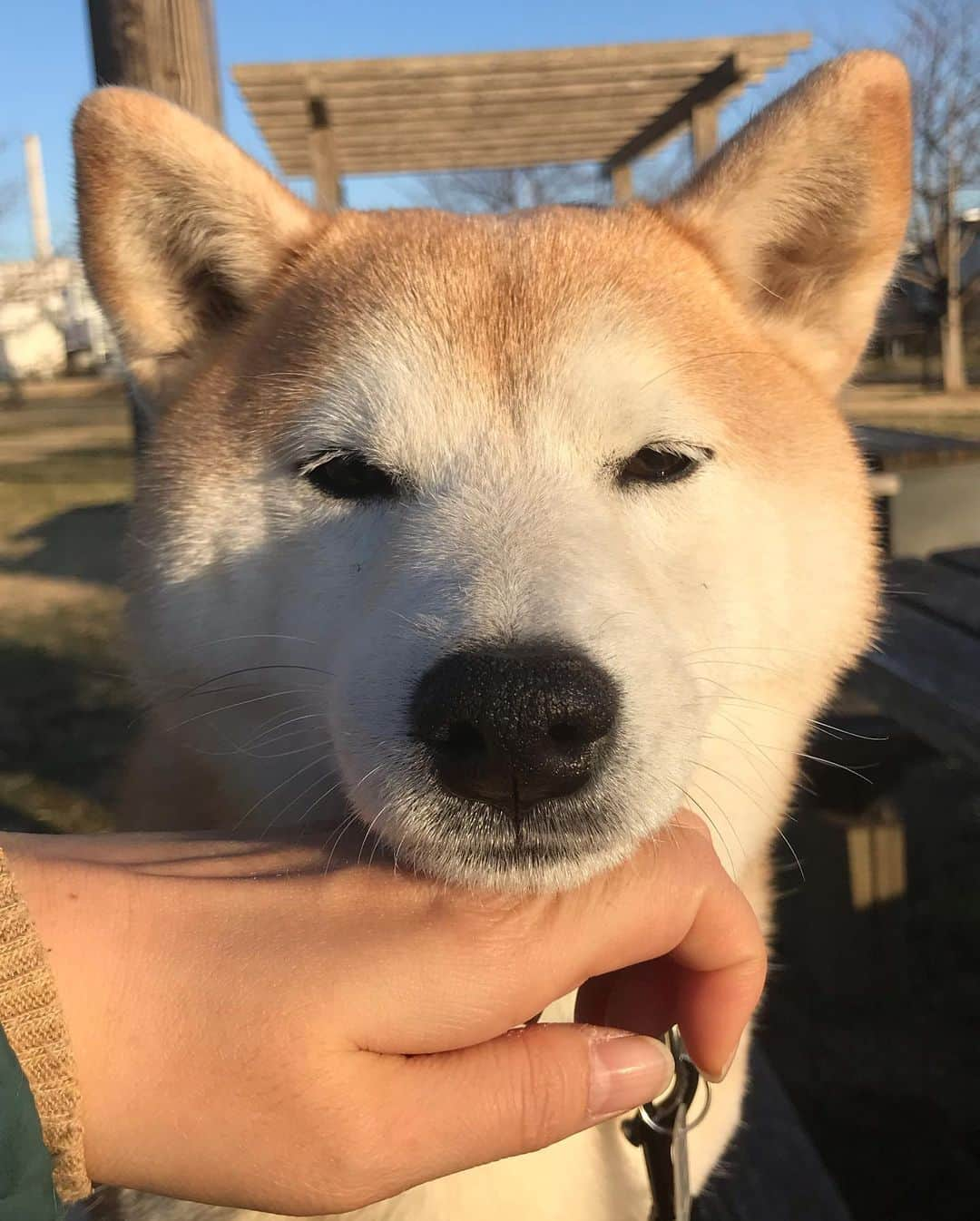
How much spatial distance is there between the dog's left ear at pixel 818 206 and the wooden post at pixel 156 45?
1.80 meters

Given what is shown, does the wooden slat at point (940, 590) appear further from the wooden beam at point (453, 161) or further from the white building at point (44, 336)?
the white building at point (44, 336)

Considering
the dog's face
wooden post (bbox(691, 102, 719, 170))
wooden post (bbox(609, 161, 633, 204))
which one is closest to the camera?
the dog's face

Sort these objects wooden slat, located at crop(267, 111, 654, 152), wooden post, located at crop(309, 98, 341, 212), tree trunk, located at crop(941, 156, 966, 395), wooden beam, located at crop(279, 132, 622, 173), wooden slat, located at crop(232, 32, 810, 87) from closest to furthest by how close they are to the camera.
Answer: wooden slat, located at crop(232, 32, 810, 87)
wooden post, located at crop(309, 98, 341, 212)
wooden slat, located at crop(267, 111, 654, 152)
wooden beam, located at crop(279, 132, 622, 173)
tree trunk, located at crop(941, 156, 966, 395)

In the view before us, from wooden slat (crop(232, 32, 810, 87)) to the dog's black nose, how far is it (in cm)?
524

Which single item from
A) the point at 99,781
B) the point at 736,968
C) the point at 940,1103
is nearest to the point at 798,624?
the point at 736,968

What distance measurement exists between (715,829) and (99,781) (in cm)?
321

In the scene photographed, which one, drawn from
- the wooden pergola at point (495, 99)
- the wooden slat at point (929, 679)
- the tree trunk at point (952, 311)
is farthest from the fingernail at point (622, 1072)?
the tree trunk at point (952, 311)

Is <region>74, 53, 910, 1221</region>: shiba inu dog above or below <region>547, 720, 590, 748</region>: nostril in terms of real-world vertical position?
above

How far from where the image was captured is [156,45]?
2.74 metres

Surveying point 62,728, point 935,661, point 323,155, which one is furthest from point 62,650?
point 935,661

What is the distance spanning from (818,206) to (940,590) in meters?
1.78

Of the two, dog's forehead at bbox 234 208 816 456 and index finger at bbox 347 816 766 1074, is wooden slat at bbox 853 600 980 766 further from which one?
index finger at bbox 347 816 766 1074

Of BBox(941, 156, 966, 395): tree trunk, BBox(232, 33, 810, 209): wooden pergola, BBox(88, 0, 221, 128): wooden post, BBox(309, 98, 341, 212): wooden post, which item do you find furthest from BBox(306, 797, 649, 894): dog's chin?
BBox(941, 156, 966, 395): tree trunk

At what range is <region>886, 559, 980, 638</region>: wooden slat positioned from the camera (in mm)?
2650
